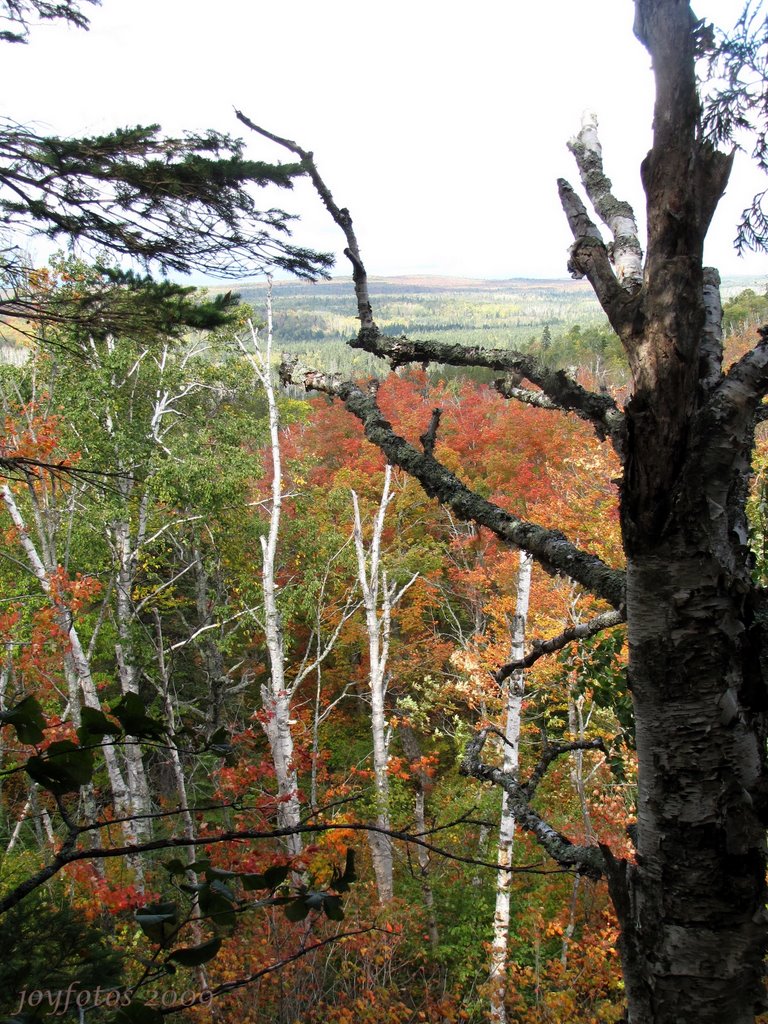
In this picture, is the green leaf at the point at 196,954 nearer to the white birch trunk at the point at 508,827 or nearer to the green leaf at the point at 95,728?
the green leaf at the point at 95,728

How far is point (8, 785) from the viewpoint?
14.2 meters

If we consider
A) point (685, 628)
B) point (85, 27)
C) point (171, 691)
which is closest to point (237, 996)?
point (685, 628)

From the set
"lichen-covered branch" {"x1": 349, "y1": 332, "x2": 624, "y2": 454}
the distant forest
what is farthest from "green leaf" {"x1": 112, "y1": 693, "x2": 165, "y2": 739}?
the distant forest

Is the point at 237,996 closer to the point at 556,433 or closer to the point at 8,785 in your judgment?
the point at 8,785

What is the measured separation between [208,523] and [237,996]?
762 centimetres

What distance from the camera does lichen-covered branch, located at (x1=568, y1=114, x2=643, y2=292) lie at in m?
1.92

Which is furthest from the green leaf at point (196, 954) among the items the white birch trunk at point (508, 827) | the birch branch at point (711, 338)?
the white birch trunk at point (508, 827)

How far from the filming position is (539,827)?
198cm

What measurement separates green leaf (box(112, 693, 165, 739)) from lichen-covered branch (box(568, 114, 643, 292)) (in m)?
1.67

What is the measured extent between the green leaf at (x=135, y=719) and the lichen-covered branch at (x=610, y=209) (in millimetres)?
1674

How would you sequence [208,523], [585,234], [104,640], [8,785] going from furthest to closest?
[8,785]
[104,640]
[208,523]
[585,234]

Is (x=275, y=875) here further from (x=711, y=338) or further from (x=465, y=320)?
(x=465, y=320)

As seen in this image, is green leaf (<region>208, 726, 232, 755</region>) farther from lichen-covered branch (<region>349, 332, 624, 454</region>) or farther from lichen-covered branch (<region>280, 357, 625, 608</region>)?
lichen-covered branch (<region>349, 332, 624, 454</region>)

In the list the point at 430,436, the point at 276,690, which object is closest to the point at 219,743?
the point at 430,436
